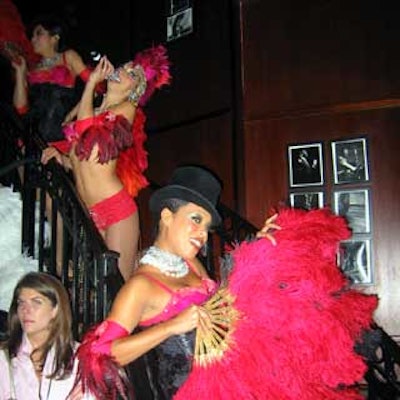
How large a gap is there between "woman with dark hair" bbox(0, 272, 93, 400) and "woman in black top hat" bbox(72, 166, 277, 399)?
54 cm

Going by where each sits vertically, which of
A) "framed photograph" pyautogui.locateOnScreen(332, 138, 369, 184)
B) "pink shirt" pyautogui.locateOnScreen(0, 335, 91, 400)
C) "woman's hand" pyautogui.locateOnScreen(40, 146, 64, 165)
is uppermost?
"framed photograph" pyautogui.locateOnScreen(332, 138, 369, 184)

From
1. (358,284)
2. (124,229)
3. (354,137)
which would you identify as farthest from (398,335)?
(124,229)

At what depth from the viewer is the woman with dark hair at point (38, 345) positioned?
9.07 ft

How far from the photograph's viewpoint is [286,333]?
202 cm

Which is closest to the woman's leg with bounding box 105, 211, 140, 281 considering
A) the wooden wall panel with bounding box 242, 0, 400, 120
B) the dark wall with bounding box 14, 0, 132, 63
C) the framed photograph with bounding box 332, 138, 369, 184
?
the framed photograph with bounding box 332, 138, 369, 184

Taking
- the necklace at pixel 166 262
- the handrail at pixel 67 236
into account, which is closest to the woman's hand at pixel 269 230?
the necklace at pixel 166 262

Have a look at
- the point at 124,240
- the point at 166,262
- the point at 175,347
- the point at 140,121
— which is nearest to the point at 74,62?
the point at 140,121

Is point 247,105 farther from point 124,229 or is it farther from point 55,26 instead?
point 124,229

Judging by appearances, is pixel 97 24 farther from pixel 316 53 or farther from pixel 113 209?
pixel 113 209

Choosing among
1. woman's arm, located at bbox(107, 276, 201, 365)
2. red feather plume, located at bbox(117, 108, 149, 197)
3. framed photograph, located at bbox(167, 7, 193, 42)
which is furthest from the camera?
framed photograph, located at bbox(167, 7, 193, 42)

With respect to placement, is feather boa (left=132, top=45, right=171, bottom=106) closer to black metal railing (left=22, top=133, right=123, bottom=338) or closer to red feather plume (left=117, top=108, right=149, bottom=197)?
red feather plume (left=117, top=108, right=149, bottom=197)

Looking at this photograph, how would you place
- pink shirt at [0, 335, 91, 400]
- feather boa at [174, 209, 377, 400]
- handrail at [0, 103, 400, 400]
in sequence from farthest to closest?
handrail at [0, 103, 400, 400] < pink shirt at [0, 335, 91, 400] < feather boa at [174, 209, 377, 400]

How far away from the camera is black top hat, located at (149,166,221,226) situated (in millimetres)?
2389

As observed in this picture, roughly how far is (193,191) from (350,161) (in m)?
3.52
